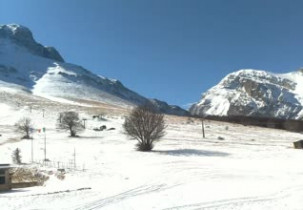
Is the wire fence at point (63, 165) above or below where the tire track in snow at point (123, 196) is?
above

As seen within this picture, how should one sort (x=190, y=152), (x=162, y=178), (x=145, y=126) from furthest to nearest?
(x=145, y=126) → (x=190, y=152) → (x=162, y=178)

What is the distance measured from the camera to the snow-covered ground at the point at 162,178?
27250 millimetres

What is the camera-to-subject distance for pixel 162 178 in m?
36.3

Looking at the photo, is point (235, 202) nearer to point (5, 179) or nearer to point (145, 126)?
point (5, 179)

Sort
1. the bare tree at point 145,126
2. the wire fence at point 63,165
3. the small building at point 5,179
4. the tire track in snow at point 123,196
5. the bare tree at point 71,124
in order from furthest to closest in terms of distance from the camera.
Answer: the bare tree at point 71,124, the bare tree at point 145,126, the wire fence at point 63,165, the small building at point 5,179, the tire track in snow at point 123,196

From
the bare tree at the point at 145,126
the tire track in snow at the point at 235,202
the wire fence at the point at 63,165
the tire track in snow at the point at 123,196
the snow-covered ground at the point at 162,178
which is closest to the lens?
the tire track in snow at the point at 235,202

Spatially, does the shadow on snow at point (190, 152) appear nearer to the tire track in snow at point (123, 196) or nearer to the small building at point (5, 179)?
the tire track in snow at point (123, 196)

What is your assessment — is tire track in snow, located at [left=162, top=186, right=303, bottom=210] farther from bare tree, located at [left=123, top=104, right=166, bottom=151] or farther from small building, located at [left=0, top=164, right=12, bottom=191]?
bare tree, located at [left=123, top=104, right=166, bottom=151]

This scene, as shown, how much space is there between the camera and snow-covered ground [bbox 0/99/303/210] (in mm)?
27250

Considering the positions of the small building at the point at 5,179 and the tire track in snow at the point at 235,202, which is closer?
the tire track in snow at the point at 235,202

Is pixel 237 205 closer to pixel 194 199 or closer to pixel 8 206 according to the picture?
pixel 194 199

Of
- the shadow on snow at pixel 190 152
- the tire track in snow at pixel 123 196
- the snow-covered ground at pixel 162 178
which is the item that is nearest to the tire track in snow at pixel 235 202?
the snow-covered ground at pixel 162 178

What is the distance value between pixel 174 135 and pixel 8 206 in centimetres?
5389

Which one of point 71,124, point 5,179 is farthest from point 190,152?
point 71,124
